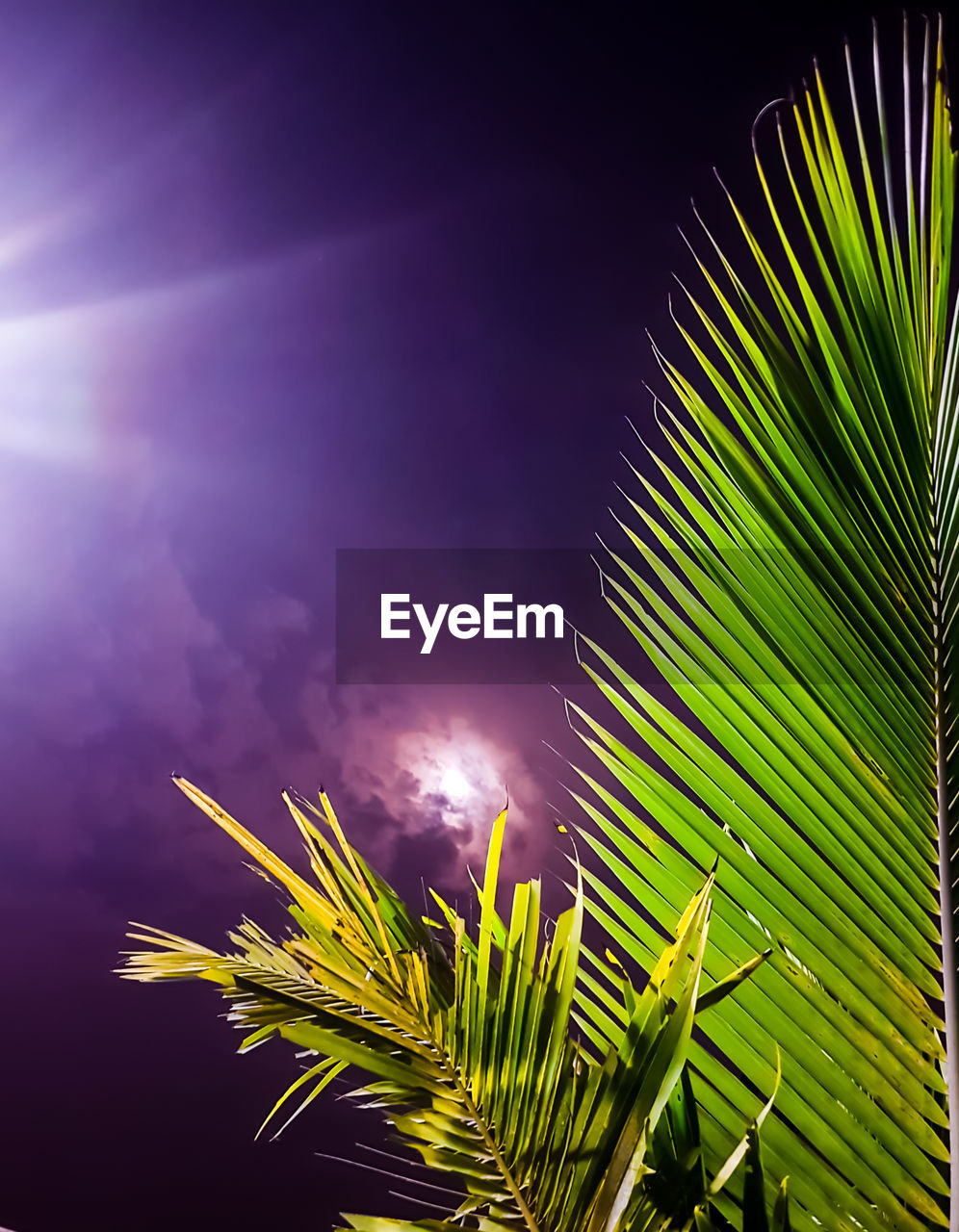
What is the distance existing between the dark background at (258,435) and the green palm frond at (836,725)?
1.74m

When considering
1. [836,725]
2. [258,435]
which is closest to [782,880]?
[836,725]

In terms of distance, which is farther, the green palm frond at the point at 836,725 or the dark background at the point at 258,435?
the dark background at the point at 258,435

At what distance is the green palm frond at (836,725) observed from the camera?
1.14 feet

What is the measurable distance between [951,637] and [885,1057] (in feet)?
0.61

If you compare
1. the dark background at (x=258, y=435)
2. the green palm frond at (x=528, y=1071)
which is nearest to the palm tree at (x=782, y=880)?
the green palm frond at (x=528, y=1071)

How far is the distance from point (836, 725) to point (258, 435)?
2.10 meters

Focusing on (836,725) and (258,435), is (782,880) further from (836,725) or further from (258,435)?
(258,435)

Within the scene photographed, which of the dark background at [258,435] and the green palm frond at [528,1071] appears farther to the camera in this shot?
the dark background at [258,435]

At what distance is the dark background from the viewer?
212 cm

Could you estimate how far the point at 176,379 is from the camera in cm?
226

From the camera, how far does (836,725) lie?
0.38 metres

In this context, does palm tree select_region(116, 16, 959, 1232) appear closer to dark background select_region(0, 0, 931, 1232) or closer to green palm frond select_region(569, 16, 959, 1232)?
green palm frond select_region(569, 16, 959, 1232)

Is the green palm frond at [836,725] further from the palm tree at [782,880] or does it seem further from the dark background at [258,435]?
the dark background at [258,435]

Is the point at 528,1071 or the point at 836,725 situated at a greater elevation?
the point at 836,725
